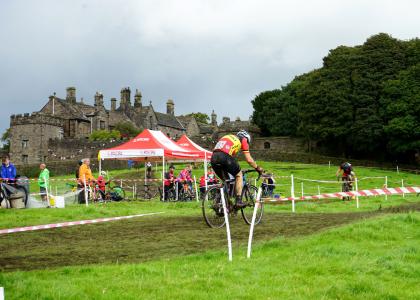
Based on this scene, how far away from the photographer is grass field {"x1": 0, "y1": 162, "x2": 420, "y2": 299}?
21.9 ft

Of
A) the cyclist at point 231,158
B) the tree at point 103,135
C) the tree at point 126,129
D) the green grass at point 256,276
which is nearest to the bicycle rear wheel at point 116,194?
the cyclist at point 231,158

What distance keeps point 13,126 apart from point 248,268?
7924 centimetres

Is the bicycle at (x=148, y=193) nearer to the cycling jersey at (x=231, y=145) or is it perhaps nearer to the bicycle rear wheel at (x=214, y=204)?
the bicycle rear wheel at (x=214, y=204)

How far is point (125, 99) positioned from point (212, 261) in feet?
301

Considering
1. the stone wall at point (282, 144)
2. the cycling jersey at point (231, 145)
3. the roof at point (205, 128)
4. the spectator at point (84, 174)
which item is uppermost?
the roof at point (205, 128)

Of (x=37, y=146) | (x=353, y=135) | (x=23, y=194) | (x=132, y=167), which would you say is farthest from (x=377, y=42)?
(x=23, y=194)

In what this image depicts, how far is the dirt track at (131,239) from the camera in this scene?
9000 mm

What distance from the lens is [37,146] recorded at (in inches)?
3152

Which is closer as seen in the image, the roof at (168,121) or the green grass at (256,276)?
the green grass at (256,276)

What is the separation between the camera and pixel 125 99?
98.2 m

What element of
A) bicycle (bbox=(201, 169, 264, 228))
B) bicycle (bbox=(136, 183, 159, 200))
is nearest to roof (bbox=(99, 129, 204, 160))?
bicycle (bbox=(136, 183, 159, 200))

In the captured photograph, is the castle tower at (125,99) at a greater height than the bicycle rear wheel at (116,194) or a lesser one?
greater

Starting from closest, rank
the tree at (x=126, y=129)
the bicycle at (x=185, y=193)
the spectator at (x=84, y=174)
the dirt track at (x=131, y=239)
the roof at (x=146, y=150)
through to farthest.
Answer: the dirt track at (x=131, y=239) < the spectator at (x=84, y=174) < the roof at (x=146, y=150) < the bicycle at (x=185, y=193) < the tree at (x=126, y=129)

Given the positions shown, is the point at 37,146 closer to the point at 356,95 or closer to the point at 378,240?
the point at 356,95
